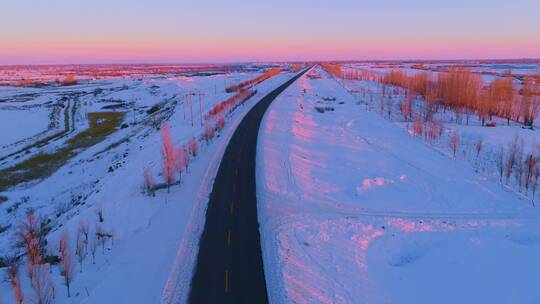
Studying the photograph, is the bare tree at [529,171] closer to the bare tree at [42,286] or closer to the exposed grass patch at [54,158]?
the bare tree at [42,286]

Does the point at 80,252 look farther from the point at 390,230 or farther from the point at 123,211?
the point at 390,230

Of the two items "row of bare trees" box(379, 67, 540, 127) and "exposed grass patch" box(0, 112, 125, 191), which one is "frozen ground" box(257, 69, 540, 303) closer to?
"exposed grass patch" box(0, 112, 125, 191)

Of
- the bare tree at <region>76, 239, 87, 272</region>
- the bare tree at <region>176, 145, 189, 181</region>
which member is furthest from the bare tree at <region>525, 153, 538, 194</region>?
the bare tree at <region>76, 239, 87, 272</region>

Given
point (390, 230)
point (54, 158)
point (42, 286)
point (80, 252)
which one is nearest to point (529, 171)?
point (390, 230)

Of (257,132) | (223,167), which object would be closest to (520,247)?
(223,167)

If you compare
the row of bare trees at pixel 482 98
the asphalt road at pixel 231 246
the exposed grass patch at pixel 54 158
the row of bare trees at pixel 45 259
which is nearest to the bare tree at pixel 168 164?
the asphalt road at pixel 231 246

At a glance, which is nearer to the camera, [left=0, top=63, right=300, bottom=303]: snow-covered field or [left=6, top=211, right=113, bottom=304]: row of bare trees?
[left=6, top=211, right=113, bottom=304]: row of bare trees
